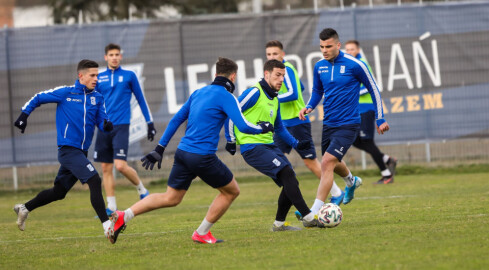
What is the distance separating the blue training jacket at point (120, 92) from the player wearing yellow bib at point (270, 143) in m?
3.80

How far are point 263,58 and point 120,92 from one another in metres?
5.25

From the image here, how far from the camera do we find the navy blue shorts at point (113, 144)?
12.4m

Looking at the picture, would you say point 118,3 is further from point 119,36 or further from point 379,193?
point 379,193

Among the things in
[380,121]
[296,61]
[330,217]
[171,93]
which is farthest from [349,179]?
[171,93]

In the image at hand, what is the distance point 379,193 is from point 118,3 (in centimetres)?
1389

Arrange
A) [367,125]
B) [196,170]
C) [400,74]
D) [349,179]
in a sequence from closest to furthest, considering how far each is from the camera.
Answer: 1. [196,170]
2. [349,179]
3. [367,125]
4. [400,74]

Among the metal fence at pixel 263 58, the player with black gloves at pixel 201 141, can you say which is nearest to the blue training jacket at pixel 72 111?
the player with black gloves at pixel 201 141

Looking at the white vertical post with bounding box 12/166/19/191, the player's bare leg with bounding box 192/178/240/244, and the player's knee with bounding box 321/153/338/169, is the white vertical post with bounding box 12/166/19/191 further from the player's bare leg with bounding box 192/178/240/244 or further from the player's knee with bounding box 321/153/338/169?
the player's bare leg with bounding box 192/178/240/244

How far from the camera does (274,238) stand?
819 cm

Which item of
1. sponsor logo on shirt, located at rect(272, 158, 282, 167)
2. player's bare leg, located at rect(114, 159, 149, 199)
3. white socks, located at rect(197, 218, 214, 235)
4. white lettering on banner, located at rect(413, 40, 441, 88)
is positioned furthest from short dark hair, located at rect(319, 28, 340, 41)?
white lettering on banner, located at rect(413, 40, 441, 88)

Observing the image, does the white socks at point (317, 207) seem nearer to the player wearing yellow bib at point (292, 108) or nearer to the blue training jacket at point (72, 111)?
the player wearing yellow bib at point (292, 108)

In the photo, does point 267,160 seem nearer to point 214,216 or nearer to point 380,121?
point 214,216

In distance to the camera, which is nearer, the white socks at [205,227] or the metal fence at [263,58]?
the white socks at [205,227]

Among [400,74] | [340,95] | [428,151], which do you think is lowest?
[428,151]
